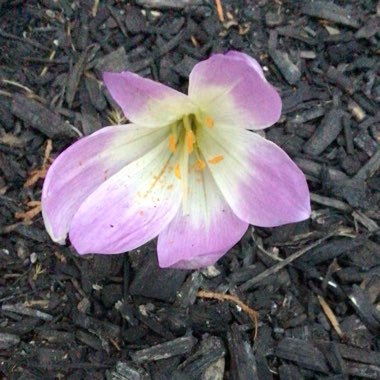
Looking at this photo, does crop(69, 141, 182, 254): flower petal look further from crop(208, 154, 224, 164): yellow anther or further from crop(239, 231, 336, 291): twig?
crop(239, 231, 336, 291): twig

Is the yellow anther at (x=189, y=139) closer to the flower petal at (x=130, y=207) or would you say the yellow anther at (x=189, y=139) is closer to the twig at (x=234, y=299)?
the flower petal at (x=130, y=207)

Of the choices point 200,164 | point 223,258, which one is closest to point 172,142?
point 200,164

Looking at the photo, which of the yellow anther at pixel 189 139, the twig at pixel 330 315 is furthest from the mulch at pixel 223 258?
the yellow anther at pixel 189 139

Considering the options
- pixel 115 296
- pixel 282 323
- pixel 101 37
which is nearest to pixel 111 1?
pixel 101 37

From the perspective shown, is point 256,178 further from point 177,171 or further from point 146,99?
point 146,99

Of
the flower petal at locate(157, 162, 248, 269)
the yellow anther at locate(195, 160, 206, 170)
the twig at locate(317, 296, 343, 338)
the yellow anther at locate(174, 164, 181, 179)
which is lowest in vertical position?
the twig at locate(317, 296, 343, 338)

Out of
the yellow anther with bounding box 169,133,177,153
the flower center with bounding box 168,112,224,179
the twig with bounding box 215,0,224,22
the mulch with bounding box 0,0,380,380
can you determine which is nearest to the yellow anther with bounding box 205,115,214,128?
the flower center with bounding box 168,112,224,179
